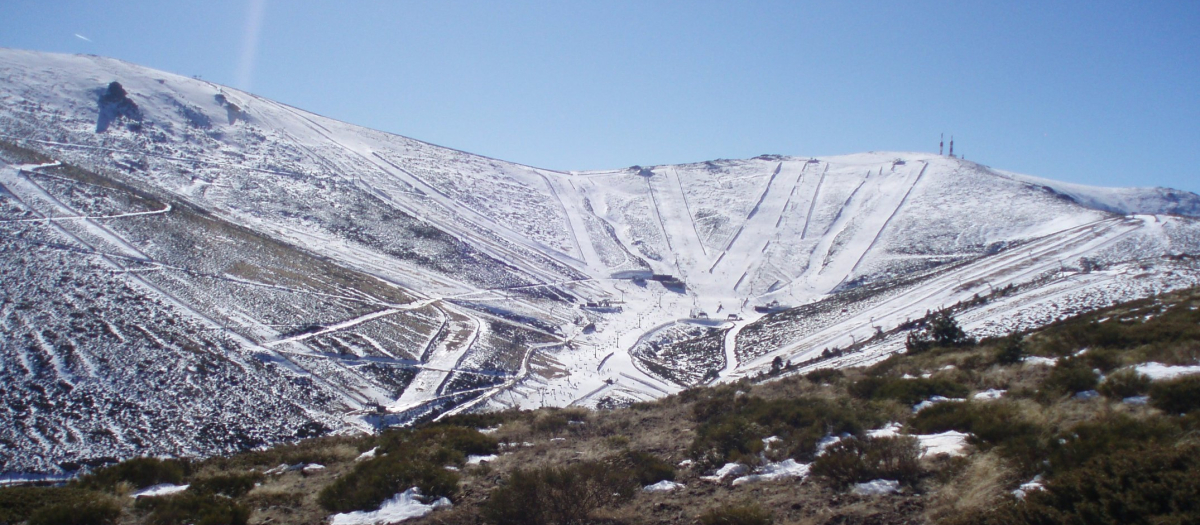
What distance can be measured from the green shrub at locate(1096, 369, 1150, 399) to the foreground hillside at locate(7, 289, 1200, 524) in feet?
0.08

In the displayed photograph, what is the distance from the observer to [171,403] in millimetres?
20188

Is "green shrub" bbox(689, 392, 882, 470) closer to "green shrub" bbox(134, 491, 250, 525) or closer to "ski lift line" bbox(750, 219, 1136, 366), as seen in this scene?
"green shrub" bbox(134, 491, 250, 525)

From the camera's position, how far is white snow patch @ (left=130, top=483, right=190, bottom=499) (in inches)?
379

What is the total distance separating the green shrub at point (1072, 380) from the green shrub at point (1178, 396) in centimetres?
147

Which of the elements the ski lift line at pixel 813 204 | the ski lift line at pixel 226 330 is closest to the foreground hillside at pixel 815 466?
the ski lift line at pixel 226 330

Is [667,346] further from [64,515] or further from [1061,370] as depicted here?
[64,515]

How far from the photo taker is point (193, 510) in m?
8.34

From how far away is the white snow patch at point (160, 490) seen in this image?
9625mm

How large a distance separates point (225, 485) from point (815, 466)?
881 cm

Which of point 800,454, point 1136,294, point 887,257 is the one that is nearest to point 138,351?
point 800,454

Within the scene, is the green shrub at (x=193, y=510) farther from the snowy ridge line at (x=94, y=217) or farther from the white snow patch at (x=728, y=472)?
the snowy ridge line at (x=94, y=217)

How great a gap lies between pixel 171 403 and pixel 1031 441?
898 inches

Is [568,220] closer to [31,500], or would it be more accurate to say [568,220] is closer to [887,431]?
[887,431]

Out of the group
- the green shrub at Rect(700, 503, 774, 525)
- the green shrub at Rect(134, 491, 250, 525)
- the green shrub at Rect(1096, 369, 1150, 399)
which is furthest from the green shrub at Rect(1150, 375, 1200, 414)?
the green shrub at Rect(134, 491, 250, 525)
